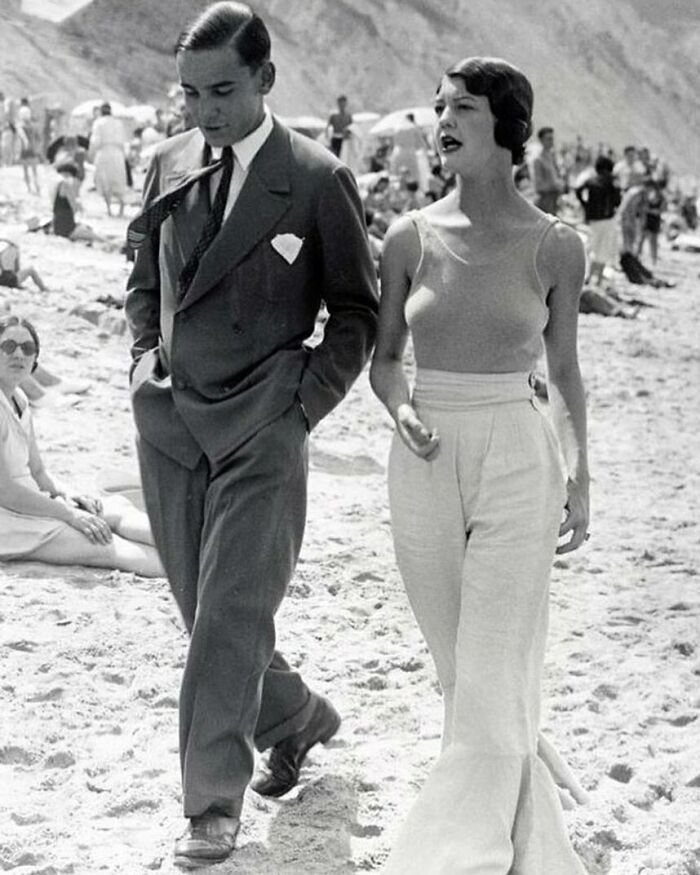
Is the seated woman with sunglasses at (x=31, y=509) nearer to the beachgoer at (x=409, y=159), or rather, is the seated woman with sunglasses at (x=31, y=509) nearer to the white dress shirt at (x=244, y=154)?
the white dress shirt at (x=244, y=154)

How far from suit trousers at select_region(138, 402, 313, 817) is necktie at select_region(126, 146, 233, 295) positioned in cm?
40

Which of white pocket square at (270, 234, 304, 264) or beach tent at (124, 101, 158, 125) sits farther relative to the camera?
beach tent at (124, 101, 158, 125)

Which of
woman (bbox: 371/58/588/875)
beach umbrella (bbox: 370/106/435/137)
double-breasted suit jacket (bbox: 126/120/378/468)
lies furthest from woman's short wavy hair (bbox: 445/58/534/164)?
beach umbrella (bbox: 370/106/435/137)

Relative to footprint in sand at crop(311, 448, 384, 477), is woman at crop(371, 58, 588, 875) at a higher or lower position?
higher

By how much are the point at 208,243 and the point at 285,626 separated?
7.63 feet

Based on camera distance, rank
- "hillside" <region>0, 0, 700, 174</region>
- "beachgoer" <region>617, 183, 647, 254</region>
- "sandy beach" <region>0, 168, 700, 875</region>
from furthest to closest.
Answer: "hillside" <region>0, 0, 700, 174</region>, "beachgoer" <region>617, 183, 647, 254</region>, "sandy beach" <region>0, 168, 700, 875</region>

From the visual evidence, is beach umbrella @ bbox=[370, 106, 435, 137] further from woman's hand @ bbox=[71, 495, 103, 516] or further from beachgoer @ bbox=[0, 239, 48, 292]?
woman's hand @ bbox=[71, 495, 103, 516]

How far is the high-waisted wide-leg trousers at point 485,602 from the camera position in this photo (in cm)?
300

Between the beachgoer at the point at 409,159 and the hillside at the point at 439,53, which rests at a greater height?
the hillside at the point at 439,53

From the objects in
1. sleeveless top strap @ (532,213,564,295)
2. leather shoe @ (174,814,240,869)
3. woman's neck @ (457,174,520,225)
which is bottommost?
leather shoe @ (174,814,240,869)

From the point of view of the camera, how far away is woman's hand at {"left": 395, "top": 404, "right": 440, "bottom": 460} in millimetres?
3023

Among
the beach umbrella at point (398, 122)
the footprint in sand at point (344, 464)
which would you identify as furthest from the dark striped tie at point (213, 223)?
the beach umbrella at point (398, 122)

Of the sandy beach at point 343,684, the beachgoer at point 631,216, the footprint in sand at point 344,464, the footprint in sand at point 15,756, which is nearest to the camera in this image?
the sandy beach at point 343,684

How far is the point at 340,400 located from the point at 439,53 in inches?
2112
